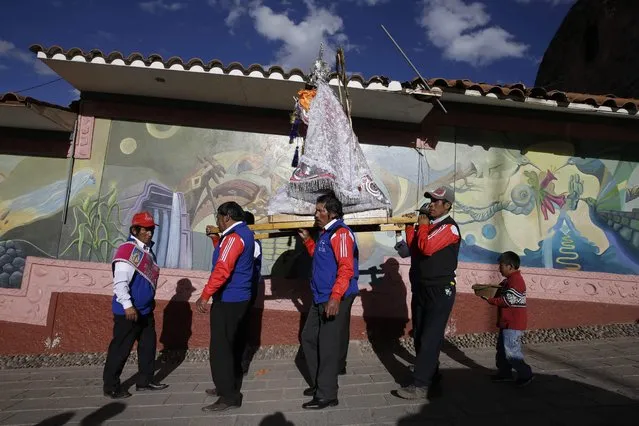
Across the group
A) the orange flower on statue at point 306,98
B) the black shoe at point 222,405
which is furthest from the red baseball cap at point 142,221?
the orange flower on statue at point 306,98

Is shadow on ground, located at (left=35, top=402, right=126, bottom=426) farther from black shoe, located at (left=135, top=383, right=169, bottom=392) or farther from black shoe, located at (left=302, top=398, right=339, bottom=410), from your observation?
black shoe, located at (left=302, top=398, right=339, bottom=410)

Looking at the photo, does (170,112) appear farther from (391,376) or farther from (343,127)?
(391,376)

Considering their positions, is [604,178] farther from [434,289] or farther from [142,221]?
[142,221]

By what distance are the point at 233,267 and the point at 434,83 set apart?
11.8 feet

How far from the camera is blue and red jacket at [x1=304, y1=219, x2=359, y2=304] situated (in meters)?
3.24

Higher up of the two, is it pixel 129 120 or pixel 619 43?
pixel 619 43

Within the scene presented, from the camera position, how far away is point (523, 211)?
235 inches

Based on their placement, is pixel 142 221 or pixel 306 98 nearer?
pixel 142 221

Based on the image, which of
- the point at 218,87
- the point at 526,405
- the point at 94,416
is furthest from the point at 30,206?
the point at 526,405

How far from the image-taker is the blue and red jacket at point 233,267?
3326mm

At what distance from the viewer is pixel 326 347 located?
3.27m

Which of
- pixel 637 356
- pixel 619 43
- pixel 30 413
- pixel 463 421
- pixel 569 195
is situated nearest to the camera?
pixel 463 421

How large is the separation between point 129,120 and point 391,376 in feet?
17.0

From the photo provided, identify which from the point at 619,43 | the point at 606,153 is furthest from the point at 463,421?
the point at 619,43
